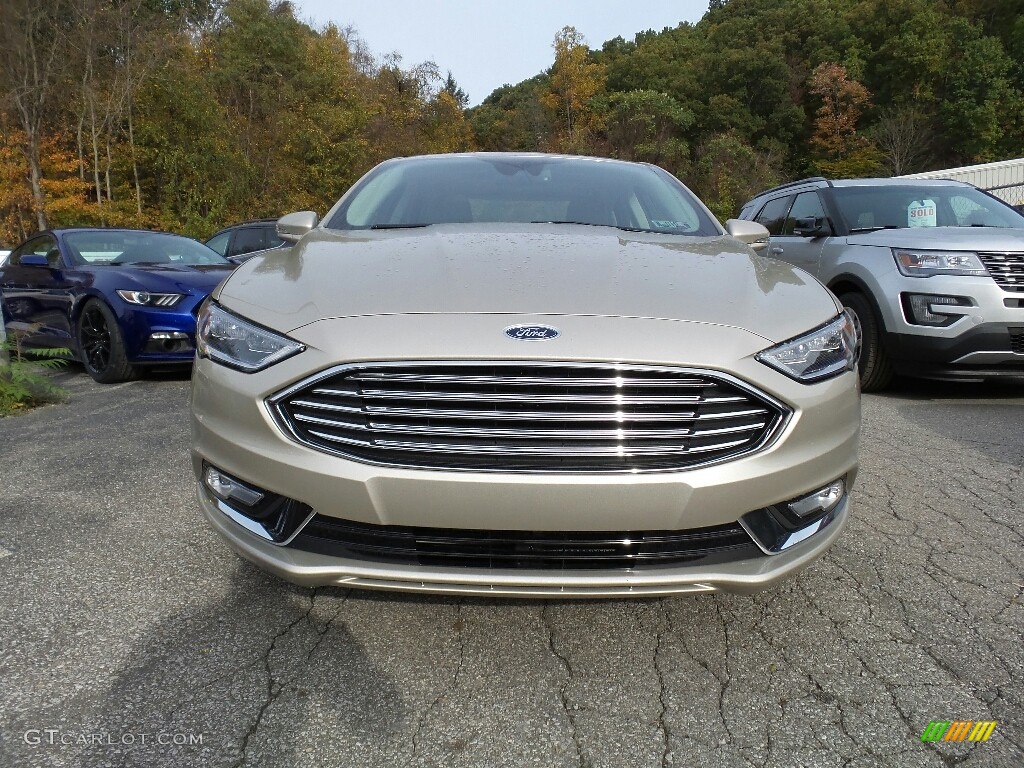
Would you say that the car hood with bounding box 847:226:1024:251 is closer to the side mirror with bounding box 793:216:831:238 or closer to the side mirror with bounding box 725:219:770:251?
the side mirror with bounding box 793:216:831:238

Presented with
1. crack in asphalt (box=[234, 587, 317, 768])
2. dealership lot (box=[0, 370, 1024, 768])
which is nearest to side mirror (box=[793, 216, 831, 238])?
dealership lot (box=[0, 370, 1024, 768])

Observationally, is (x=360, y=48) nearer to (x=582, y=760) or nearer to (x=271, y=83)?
(x=271, y=83)

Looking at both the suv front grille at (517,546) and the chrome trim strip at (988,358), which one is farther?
the chrome trim strip at (988,358)

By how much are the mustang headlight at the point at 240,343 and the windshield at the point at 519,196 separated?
998mm

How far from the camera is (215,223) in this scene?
2248cm

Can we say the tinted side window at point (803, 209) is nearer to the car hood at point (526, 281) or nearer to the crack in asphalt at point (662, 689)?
the car hood at point (526, 281)

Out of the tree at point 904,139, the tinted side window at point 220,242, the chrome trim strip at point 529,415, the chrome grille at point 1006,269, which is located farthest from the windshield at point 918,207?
the tree at point 904,139

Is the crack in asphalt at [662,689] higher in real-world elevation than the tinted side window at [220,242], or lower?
higher

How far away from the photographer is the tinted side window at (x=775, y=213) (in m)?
7.11

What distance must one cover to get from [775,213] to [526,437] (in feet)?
21.1

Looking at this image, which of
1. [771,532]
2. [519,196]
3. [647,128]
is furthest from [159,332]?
[647,128]

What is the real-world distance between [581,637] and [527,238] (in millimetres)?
1339

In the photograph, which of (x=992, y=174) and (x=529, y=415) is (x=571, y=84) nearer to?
(x=992, y=174)

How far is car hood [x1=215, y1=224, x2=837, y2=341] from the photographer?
6.40 feet
